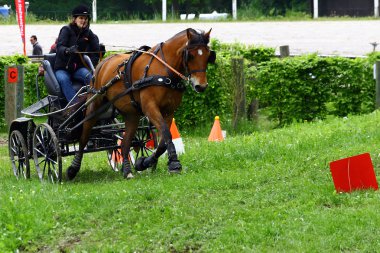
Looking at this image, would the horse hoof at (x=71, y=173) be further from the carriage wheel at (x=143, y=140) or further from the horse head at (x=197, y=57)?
the horse head at (x=197, y=57)

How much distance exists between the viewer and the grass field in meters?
9.41

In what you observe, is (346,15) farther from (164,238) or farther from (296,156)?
(164,238)

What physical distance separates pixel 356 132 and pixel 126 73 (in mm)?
3687

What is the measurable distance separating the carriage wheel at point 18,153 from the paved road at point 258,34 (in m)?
15.4

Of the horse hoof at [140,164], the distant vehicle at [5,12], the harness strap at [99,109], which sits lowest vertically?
the horse hoof at [140,164]

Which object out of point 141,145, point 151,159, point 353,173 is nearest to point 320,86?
point 141,145

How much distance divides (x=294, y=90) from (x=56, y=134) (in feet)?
23.0

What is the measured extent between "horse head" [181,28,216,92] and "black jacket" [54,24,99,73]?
2.35 m

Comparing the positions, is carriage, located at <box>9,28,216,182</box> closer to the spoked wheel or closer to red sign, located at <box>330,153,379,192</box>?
the spoked wheel

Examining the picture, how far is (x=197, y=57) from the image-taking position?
12172 mm

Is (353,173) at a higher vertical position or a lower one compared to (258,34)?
lower

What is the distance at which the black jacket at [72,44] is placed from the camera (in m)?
13.9

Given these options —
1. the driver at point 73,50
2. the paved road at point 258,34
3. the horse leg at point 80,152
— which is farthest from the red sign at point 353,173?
the paved road at point 258,34

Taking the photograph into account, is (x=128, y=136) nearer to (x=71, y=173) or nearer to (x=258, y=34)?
(x=71, y=173)
